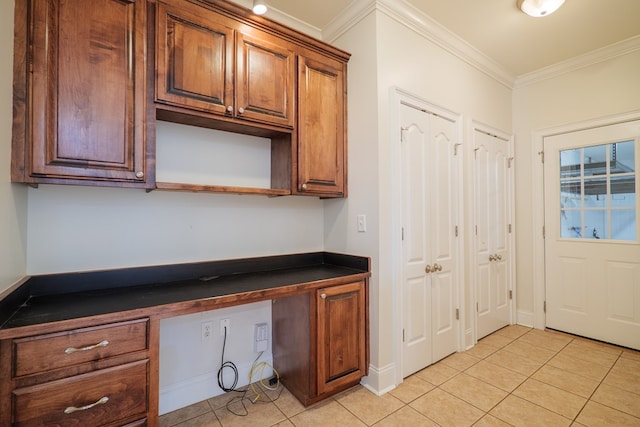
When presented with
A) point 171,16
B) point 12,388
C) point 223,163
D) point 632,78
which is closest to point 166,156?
point 223,163

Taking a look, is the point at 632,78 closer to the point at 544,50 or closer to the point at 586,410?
the point at 544,50

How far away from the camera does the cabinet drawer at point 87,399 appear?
107 centimetres

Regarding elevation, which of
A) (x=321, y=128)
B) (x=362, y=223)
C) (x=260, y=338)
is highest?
(x=321, y=128)

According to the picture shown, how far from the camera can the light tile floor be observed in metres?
1.76

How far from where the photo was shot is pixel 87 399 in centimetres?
117

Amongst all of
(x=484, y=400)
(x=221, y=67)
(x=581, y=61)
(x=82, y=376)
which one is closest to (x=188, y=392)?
(x=82, y=376)

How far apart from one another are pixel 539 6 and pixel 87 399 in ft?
11.6

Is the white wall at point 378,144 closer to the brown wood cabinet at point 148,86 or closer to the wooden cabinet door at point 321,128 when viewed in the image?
the wooden cabinet door at point 321,128

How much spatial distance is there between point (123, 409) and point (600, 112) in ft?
14.5

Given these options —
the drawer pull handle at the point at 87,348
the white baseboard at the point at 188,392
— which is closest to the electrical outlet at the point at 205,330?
the white baseboard at the point at 188,392

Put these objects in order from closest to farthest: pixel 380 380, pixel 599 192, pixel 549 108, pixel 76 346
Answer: pixel 76 346 < pixel 380 380 < pixel 599 192 < pixel 549 108

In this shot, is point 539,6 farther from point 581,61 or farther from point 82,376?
point 82,376

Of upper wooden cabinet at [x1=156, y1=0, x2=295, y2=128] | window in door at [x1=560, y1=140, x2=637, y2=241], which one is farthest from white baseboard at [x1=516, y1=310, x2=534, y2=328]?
upper wooden cabinet at [x1=156, y1=0, x2=295, y2=128]

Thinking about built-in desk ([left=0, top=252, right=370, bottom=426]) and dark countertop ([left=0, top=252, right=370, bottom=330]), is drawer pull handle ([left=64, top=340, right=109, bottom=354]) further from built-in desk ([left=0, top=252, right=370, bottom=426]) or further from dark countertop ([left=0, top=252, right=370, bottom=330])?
dark countertop ([left=0, top=252, right=370, bottom=330])
